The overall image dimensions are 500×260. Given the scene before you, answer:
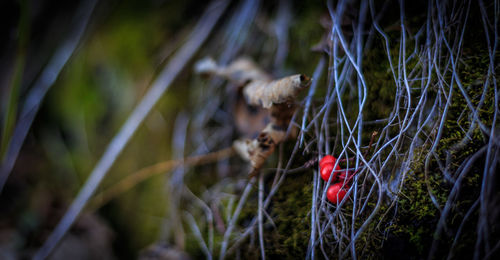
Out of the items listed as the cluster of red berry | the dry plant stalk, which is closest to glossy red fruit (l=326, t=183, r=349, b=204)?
the cluster of red berry

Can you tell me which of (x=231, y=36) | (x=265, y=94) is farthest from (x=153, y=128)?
(x=265, y=94)

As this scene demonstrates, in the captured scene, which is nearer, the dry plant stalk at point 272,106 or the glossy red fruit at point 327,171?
the glossy red fruit at point 327,171

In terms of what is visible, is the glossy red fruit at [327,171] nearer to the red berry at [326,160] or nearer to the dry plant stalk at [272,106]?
the red berry at [326,160]

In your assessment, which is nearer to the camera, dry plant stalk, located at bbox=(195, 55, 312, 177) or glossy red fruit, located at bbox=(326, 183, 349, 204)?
glossy red fruit, located at bbox=(326, 183, 349, 204)

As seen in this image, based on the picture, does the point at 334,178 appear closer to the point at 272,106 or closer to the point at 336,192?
the point at 336,192

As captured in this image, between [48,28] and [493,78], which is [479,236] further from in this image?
[48,28]

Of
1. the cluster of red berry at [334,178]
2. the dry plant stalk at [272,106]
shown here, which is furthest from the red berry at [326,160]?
the dry plant stalk at [272,106]

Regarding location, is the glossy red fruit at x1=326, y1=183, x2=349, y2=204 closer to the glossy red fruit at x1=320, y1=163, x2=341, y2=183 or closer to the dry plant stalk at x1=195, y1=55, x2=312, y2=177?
the glossy red fruit at x1=320, y1=163, x2=341, y2=183

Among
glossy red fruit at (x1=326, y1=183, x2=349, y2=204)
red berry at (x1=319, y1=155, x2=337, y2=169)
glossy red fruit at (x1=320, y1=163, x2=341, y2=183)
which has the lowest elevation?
glossy red fruit at (x1=326, y1=183, x2=349, y2=204)
